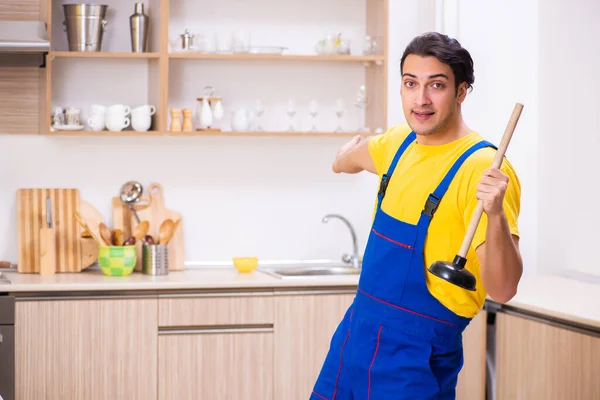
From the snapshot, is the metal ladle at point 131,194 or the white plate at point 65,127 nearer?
the white plate at point 65,127

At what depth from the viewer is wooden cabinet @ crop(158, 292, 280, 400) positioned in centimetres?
372

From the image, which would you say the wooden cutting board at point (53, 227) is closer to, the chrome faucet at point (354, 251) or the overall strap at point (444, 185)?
the chrome faucet at point (354, 251)

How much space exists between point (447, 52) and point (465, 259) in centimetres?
56

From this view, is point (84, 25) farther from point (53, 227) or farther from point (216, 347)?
point (216, 347)

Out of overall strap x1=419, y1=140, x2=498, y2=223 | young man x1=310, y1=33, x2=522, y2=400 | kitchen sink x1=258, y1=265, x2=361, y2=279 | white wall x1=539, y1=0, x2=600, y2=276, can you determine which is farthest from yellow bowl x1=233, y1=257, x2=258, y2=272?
overall strap x1=419, y1=140, x2=498, y2=223

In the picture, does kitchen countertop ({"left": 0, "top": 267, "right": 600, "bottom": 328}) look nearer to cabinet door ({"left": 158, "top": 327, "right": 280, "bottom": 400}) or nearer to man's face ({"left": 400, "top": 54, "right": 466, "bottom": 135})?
cabinet door ({"left": 158, "top": 327, "right": 280, "bottom": 400})

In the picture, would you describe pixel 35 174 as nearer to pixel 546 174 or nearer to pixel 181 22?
pixel 181 22

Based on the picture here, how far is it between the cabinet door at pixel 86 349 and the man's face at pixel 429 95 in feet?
6.06

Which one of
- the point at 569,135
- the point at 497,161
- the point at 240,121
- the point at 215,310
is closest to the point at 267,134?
the point at 240,121

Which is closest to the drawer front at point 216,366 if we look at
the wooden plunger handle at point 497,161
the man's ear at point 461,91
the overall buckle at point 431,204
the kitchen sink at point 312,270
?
the kitchen sink at point 312,270

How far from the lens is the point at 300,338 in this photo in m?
3.81

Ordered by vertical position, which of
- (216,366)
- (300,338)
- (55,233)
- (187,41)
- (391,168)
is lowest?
(216,366)

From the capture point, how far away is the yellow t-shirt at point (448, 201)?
7.11 ft

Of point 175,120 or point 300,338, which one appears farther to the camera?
point 175,120
